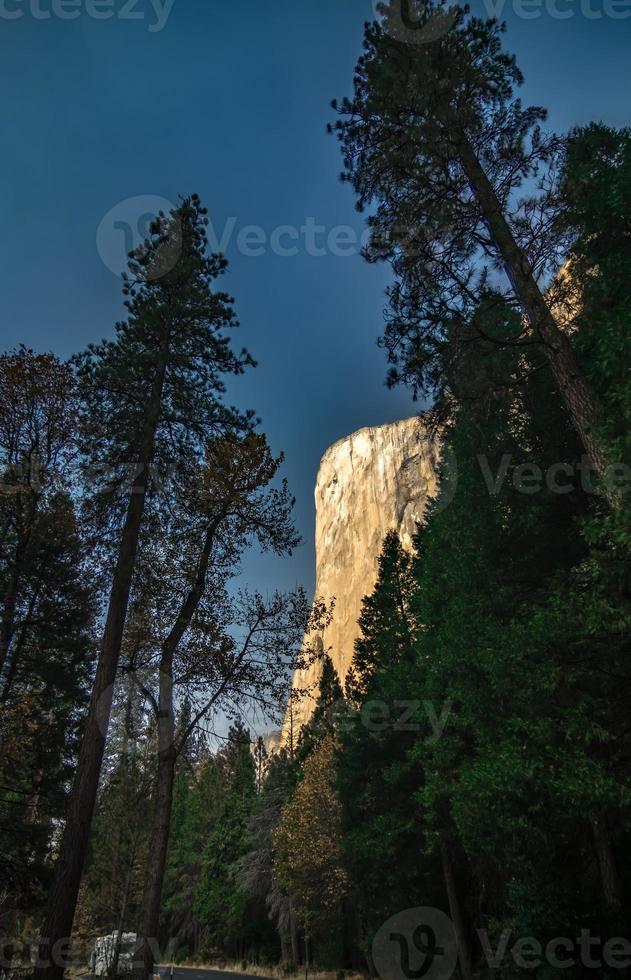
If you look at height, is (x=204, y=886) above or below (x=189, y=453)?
below

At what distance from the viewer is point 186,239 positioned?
41.0 ft

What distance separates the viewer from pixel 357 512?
9038 cm

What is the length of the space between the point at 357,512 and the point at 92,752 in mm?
82824

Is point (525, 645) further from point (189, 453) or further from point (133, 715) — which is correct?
point (133, 715)

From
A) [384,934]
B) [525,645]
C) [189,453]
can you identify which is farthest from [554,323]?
[384,934]

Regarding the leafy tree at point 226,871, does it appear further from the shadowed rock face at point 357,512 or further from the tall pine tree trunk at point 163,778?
the shadowed rock face at point 357,512

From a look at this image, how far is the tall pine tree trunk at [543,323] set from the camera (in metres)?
7.56

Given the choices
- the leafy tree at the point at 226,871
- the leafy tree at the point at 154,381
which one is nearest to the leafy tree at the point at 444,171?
the leafy tree at the point at 154,381

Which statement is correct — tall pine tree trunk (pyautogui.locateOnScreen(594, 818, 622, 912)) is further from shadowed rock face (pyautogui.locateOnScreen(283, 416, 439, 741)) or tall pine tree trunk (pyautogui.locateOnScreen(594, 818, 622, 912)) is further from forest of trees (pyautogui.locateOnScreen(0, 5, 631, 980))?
shadowed rock face (pyautogui.locateOnScreen(283, 416, 439, 741))

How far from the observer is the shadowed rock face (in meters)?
79.9

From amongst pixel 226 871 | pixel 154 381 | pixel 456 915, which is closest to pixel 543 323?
pixel 154 381

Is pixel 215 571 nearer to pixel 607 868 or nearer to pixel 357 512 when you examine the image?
pixel 607 868

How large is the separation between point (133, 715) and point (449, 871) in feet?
42.4

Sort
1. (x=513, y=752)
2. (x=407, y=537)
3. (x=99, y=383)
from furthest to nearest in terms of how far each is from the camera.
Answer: (x=407, y=537), (x=99, y=383), (x=513, y=752)
